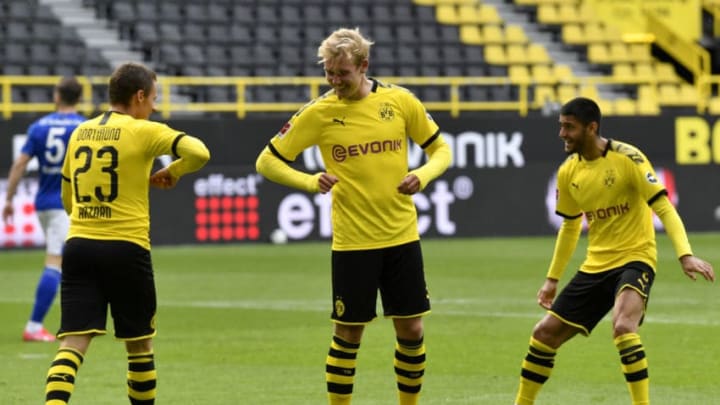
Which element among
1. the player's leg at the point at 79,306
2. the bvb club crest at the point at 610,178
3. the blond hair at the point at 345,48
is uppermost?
the blond hair at the point at 345,48

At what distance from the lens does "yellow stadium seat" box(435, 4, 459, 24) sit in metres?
34.2

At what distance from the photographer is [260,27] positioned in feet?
105

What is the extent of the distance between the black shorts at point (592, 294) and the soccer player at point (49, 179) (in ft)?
18.4

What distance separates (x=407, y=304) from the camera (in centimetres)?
817

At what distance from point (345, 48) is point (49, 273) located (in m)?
5.82

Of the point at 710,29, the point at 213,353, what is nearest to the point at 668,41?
the point at 710,29

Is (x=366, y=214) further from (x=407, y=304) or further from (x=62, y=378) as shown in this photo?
(x=62, y=378)

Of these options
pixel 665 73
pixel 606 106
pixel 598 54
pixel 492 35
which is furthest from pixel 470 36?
pixel 665 73

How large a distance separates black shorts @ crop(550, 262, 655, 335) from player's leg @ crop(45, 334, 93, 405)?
8.75ft

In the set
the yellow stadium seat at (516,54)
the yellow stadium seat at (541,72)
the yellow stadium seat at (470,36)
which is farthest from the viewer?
the yellow stadium seat at (470,36)

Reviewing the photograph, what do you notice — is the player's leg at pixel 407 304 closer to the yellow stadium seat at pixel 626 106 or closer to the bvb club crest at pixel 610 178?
the bvb club crest at pixel 610 178

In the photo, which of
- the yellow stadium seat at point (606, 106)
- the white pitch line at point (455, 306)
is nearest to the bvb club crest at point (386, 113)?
the white pitch line at point (455, 306)

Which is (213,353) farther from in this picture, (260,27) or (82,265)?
(260,27)

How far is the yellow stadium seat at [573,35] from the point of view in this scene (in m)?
35.4
